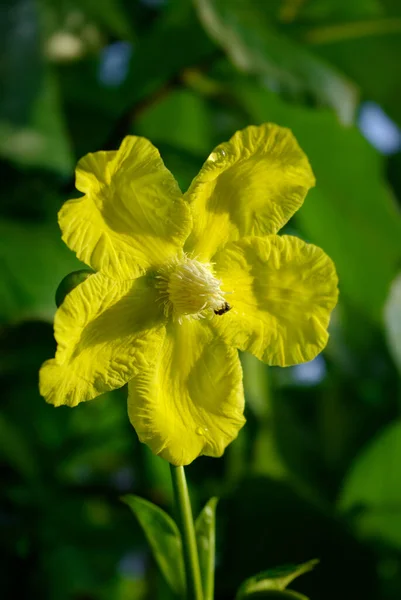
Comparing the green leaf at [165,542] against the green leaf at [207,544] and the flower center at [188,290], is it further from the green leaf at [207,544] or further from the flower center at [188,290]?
the flower center at [188,290]

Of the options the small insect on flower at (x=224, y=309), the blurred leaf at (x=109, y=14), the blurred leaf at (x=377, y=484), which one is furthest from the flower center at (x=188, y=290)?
the blurred leaf at (x=109, y=14)

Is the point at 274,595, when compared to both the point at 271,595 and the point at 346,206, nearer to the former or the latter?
the point at 271,595

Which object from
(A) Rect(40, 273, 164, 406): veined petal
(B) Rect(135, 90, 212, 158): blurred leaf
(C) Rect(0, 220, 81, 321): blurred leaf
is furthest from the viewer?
(B) Rect(135, 90, 212, 158): blurred leaf

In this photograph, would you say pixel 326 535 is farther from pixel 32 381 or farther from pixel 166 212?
pixel 166 212

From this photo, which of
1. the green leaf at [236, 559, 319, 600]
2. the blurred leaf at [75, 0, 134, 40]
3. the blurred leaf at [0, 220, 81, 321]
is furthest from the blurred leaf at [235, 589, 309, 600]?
the blurred leaf at [75, 0, 134, 40]

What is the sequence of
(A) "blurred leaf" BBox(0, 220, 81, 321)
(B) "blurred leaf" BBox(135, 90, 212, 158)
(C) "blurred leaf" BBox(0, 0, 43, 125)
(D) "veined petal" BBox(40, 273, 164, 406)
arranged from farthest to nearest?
(B) "blurred leaf" BBox(135, 90, 212, 158) < (C) "blurred leaf" BBox(0, 0, 43, 125) < (A) "blurred leaf" BBox(0, 220, 81, 321) < (D) "veined petal" BBox(40, 273, 164, 406)

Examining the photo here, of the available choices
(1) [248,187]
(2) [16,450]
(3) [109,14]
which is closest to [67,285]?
(1) [248,187]

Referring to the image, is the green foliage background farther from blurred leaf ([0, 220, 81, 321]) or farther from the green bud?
the green bud

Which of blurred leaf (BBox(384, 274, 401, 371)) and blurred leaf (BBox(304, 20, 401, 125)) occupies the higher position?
blurred leaf (BBox(304, 20, 401, 125))
